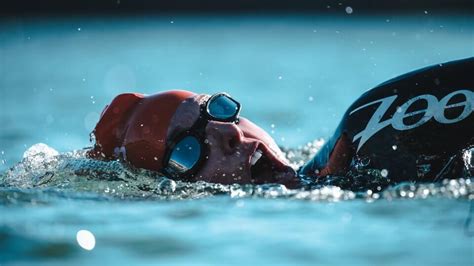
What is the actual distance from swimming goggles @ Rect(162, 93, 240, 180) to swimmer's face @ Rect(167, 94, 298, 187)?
2cm

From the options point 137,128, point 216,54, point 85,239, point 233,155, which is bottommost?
point 85,239

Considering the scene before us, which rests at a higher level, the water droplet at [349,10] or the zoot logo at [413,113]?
the water droplet at [349,10]

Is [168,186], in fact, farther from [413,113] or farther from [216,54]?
[216,54]

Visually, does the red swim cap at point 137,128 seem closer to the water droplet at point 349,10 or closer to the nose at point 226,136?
the nose at point 226,136

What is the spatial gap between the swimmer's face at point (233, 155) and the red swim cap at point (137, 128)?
0.07 metres

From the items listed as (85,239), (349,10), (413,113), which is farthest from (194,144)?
(349,10)

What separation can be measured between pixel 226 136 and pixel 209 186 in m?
0.27

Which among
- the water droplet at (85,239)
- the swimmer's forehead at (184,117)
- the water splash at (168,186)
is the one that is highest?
the swimmer's forehead at (184,117)

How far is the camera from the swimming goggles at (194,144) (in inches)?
183

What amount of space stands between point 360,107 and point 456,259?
1289 millimetres

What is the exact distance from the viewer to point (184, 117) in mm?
4727

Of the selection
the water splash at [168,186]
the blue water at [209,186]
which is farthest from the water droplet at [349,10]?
the water splash at [168,186]

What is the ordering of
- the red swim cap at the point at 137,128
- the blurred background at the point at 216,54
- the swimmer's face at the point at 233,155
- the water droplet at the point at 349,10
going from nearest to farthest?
1. the swimmer's face at the point at 233,155
2. the red swim cap at the point at 137,128
3. the blurred background at the point at 216,54
4. the water droplet at the point at 349,10

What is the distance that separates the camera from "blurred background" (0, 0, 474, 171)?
35.3ft
